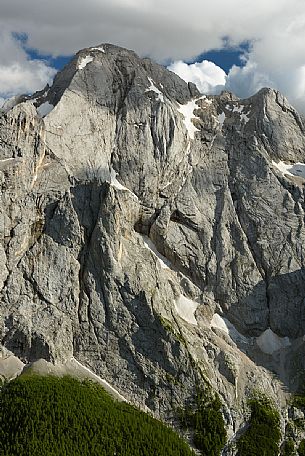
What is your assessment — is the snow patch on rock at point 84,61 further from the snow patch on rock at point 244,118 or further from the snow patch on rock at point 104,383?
the snow patch on rock at point 104,383

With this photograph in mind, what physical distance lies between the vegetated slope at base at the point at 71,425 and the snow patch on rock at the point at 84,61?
2852 inches

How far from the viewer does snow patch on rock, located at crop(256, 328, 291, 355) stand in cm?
9819

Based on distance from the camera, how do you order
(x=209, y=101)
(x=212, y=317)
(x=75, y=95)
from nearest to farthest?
(x=212, y=317)
(x=75, y=95)
(x=209, y=101)

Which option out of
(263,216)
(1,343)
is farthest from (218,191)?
(1,343)

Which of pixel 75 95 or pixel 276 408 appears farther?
pixel 75 95

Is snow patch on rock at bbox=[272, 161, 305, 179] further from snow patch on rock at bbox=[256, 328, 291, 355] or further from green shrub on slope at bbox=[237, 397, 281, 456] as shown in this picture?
green shrub on slope at bbox=[237, 397, 281, 456]

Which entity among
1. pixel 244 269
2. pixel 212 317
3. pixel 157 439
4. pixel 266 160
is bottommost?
pixel 157 439

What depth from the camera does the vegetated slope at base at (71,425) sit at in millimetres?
73812

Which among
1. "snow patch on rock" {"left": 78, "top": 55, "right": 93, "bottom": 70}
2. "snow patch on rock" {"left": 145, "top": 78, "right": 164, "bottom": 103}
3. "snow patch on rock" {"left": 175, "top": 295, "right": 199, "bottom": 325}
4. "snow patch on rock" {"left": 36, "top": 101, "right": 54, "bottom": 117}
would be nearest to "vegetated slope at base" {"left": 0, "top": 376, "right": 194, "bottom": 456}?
"snow patch on rock" {"left": 175, "top": 295, "right": 199, "bottom": 325}

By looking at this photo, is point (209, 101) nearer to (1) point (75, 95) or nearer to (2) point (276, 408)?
(1) point (75, 95)

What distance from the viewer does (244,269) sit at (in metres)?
106

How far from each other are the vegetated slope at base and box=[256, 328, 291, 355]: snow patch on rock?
25.5 metres

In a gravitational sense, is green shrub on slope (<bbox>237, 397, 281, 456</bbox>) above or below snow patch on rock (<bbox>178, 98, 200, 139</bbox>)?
below

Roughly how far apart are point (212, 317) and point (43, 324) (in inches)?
1182
